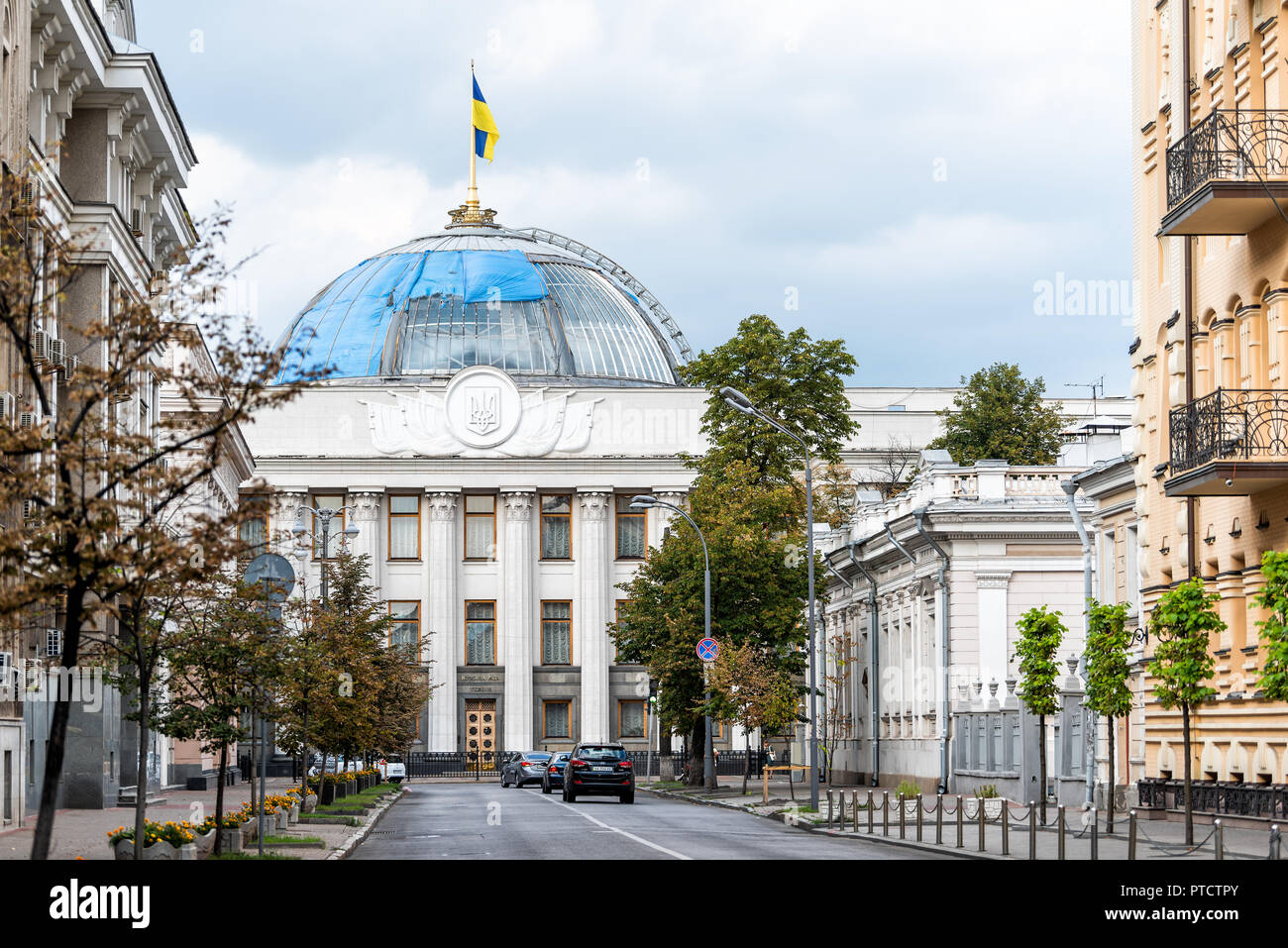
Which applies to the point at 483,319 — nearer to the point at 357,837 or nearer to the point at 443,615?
the point at 443,615

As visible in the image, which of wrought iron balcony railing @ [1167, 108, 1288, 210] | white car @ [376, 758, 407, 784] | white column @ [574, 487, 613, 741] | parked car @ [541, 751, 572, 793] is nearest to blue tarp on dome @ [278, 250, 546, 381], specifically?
white column @ [574, 487, 613, 741]

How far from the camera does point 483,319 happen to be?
9544 centimetres

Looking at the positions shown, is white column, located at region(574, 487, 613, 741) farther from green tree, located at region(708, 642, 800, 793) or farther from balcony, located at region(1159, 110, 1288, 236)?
balcony, located at region(1159, 110, 1288, 236)

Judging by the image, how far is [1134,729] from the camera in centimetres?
3794

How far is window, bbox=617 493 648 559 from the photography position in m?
91.1

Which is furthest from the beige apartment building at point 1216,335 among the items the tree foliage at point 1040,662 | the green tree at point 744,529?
the green tree at point 744,529

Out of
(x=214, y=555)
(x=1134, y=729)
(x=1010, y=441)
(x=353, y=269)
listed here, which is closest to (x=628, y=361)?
(x=353, y=269)

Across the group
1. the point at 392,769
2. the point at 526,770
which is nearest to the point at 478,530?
the point at 392,769

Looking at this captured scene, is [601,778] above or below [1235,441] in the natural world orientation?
below

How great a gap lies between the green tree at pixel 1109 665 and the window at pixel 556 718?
60.6 m

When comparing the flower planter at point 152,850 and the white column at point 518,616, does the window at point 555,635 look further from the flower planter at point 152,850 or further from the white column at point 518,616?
the flower planter at point 152,850

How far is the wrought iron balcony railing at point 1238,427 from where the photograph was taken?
2631cm

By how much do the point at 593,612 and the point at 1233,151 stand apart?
6432 cm

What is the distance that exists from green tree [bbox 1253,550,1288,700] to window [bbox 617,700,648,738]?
225 ft
